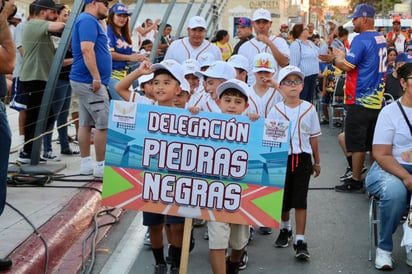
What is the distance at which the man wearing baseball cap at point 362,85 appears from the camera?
8164mm

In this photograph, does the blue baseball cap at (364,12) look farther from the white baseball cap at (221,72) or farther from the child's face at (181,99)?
the child's face at (181,99)

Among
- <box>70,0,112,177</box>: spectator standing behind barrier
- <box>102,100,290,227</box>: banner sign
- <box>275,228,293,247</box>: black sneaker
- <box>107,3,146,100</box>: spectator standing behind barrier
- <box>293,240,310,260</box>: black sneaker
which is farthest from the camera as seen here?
<box>107,3,146,100</box>: spectator standing behind barrier

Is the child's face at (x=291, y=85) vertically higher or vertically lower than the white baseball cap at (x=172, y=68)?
lower

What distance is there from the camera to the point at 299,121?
234 inches

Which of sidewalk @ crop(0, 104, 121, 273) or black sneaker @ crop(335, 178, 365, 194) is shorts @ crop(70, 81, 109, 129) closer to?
sidewalk @ crop(0, 104, 121, 273)

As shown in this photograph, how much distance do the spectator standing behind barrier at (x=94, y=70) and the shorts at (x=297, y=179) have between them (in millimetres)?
2695

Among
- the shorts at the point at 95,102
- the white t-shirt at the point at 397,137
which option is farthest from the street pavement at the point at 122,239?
the white t-shirt at the point at 397,137

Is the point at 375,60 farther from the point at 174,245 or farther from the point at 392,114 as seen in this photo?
the point at 174,245

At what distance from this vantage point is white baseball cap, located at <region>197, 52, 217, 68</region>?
7.23 m

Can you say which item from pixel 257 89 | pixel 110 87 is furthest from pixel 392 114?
pixel 110 87

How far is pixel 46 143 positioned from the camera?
914cm

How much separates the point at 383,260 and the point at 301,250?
66 centimetres

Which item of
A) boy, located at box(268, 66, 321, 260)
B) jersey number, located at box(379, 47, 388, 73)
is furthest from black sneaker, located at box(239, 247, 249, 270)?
jersey number, located at box(379, 47, 388, 73)

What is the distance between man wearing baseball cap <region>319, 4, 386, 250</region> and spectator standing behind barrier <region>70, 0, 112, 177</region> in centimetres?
276
